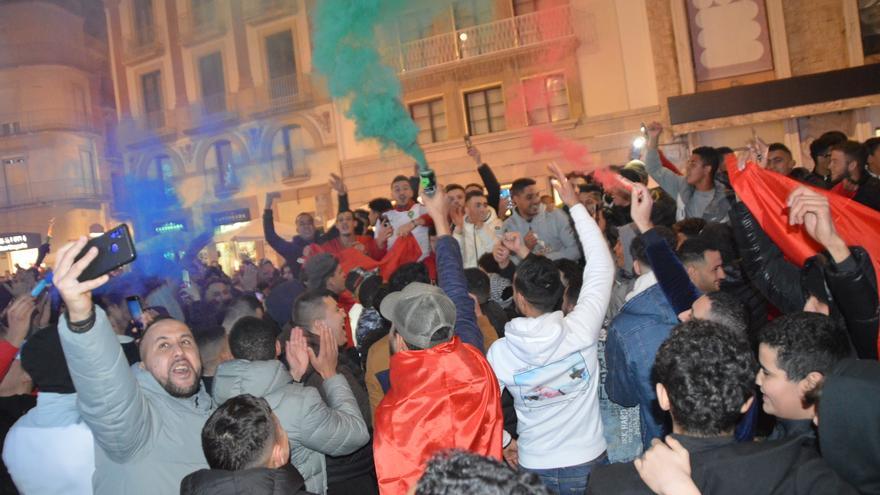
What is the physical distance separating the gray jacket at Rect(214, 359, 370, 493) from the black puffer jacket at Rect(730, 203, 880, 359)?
2252 mm

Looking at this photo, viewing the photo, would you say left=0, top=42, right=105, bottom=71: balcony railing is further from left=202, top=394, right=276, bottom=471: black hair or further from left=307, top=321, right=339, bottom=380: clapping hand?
left=202, top=394, right=276, bottom=471: black hair

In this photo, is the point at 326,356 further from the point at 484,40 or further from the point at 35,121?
the point at 35,121

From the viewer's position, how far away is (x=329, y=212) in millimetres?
23203

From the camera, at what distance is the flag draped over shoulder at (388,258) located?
7121 millimetres

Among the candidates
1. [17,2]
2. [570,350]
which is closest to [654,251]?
[570,350]

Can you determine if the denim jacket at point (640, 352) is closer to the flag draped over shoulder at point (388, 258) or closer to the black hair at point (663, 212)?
the black hair at point (663, 212)

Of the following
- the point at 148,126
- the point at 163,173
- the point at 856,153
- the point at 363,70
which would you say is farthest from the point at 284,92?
the point at 856,153

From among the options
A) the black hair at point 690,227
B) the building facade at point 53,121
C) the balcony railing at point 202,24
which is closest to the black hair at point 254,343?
the black hair at point 690,227

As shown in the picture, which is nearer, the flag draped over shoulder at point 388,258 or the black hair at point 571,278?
the black hair at point 571,278

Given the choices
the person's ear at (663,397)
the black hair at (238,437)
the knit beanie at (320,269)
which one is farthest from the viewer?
the knit beanie at (320,269)

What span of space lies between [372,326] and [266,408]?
6.04 feet

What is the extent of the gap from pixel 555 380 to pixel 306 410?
119 cm

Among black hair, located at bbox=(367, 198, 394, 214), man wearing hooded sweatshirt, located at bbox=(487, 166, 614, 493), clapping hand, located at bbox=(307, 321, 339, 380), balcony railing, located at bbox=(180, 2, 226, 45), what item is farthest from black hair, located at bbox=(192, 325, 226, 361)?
balcony railing, located at bbox=(180, 2, 226, 45)

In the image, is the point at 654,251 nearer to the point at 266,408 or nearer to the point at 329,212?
the point at 266,408
